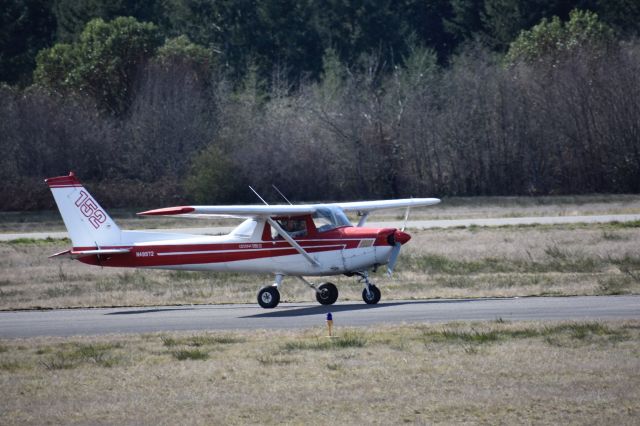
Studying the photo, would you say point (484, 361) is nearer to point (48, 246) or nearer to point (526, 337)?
point (526, 337)

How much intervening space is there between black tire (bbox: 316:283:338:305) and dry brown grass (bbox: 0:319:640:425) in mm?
4066

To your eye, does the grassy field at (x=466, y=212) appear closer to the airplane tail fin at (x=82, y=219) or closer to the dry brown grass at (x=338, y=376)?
the airplane tail fin at (x=82, y=219)

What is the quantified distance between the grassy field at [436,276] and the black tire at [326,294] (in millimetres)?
1208

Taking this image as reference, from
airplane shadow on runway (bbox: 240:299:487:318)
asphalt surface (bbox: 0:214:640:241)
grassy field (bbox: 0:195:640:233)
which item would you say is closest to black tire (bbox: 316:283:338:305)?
airplane shadow on runway (bbox: 240:299:487:318)

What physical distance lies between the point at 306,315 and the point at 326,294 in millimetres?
1618

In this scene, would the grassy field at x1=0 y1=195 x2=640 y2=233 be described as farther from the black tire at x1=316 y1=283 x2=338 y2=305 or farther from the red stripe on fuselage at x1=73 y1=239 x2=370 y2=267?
the black tire at x1=316 y1=283 x2=338 y2=305

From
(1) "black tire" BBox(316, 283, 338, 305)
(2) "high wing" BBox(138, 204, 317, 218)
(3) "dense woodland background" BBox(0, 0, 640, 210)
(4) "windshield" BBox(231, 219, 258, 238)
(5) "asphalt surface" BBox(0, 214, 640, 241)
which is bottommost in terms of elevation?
(1) "black tire" BBox(316, 283, 338, 305)

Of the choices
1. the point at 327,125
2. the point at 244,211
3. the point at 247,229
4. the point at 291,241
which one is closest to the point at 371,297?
the point at 291,241

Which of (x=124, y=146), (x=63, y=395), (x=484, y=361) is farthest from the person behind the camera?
(x=124, y=146)

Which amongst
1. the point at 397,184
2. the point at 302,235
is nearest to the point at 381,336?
the point at 302,235

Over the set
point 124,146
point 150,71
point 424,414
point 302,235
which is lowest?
point 424,414

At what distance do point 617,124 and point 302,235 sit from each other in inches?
1541

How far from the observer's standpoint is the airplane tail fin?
889 inches

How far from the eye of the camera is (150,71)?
64.9 metres
